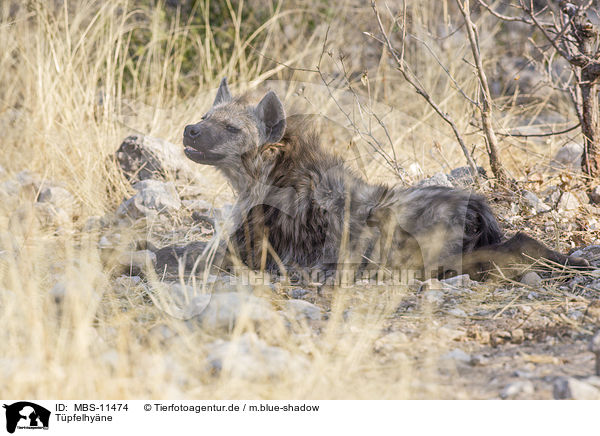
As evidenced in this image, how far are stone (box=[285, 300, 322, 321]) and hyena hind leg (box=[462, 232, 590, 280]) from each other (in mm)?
926

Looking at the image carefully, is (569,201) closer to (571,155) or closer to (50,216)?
(571,155)

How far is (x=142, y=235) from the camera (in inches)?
179

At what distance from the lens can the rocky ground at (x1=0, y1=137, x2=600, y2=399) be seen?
2152 mm

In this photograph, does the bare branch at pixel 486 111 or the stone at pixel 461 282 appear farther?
the bare branch at pixel 486 111

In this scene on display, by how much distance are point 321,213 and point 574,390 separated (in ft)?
5.91

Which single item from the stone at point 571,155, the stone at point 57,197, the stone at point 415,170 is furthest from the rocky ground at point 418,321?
the stone at point 57,197

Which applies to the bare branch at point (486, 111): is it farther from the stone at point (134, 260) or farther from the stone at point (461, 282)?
the stone at point (134, 260)

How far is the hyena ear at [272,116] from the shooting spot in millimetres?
3607

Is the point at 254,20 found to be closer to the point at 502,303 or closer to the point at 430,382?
the point at 502,303

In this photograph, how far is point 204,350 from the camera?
2.32 metres

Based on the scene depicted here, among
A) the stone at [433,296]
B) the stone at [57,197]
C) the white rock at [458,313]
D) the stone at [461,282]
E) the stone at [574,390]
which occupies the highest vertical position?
the stone at [57,197]
